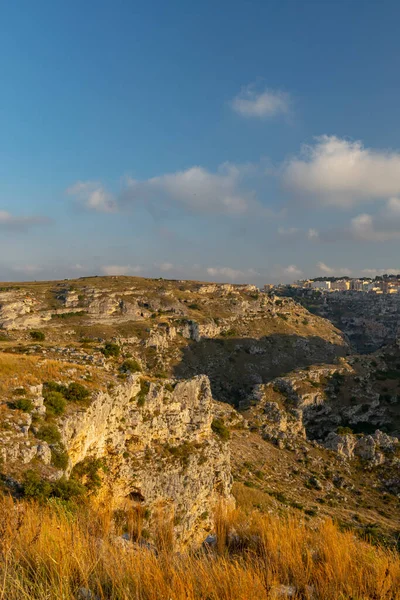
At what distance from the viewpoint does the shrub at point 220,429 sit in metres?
32.0

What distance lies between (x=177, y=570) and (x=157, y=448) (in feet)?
46.7

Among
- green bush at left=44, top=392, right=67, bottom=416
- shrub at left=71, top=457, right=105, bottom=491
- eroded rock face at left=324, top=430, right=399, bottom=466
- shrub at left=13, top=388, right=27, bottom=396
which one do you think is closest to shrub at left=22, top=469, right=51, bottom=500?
shrub at left=71, top=457, right=105, bottom=491

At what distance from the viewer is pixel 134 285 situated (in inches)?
4368

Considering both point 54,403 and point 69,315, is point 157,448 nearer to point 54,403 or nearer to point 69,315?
point 54,403

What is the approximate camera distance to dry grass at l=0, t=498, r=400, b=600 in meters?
3.11

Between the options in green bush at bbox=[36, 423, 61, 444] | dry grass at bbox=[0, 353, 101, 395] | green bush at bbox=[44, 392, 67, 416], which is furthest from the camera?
dry grass at bbox=[0, 353, 101, 395]

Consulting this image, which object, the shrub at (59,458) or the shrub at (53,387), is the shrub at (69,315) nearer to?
the shrub at (53,387)

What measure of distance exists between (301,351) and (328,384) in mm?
31304

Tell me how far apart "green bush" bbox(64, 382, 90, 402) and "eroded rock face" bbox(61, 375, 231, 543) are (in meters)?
0.53

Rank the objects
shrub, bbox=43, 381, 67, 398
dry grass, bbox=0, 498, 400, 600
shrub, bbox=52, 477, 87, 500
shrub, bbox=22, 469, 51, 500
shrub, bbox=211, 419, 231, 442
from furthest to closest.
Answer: shrub, bbox=211, 419, 231, 442
shrub, bbox=43, 381, 67, 398
shrub, bbox=52, 477, 87, 500
shrub, bbox=22, 469, 51, 500
dry grass, bbox=0, 498, 400, 600

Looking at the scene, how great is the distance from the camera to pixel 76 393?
14.6 metres

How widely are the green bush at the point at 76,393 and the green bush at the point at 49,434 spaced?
7.24ft

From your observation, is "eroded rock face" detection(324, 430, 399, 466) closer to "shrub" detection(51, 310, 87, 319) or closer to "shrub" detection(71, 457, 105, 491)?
"shrub" detection(71, 457, 105, 491)

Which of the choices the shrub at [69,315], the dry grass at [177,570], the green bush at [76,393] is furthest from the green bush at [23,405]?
the shrub at [69,315]
